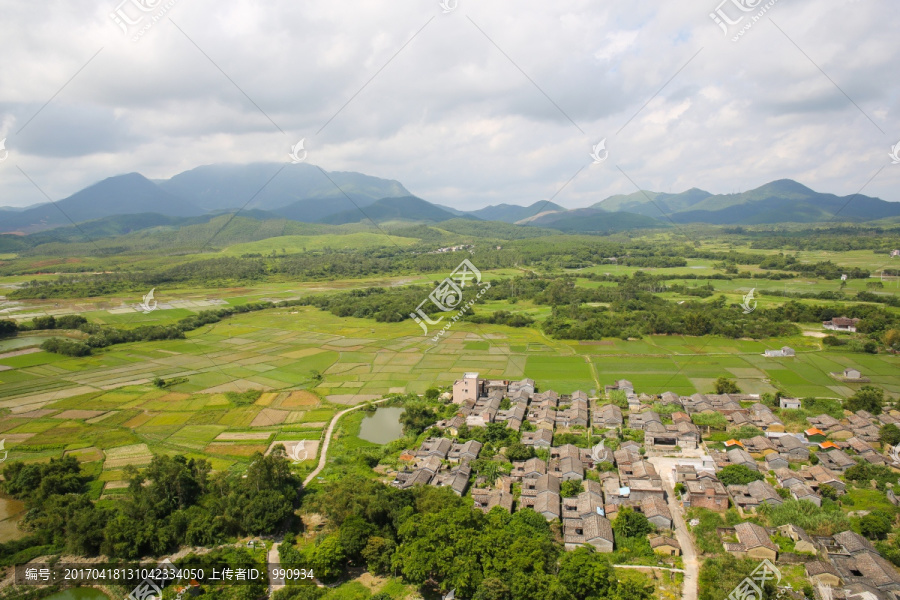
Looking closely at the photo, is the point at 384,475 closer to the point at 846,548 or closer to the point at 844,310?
the point at 846,548

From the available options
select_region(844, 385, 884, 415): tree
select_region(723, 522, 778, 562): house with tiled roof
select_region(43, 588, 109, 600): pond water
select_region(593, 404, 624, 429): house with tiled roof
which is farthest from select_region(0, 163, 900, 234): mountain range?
select_region(723, 522, 778, 562): house with tiled roof

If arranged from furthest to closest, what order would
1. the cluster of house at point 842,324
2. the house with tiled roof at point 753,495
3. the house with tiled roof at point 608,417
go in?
the cluster of house at point 842,324, the house with tiled roof at point 608,417, the house with tiled roof at point 753,495

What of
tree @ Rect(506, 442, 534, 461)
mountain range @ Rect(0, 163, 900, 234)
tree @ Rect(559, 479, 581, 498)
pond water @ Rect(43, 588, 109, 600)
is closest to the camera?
pond water @ Rect(43, 588, 109, 600)

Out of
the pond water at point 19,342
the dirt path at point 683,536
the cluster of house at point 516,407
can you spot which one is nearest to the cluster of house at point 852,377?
the cluster of house at point 516,407

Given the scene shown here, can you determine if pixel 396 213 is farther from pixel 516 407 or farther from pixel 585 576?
pixel 585 576

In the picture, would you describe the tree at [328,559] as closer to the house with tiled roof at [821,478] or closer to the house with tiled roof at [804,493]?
the house with tiled roof at [804,493]

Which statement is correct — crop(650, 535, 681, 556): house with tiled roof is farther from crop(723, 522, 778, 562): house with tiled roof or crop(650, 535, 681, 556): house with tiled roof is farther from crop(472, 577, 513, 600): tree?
crop(472, 577, 513, 600): tree
